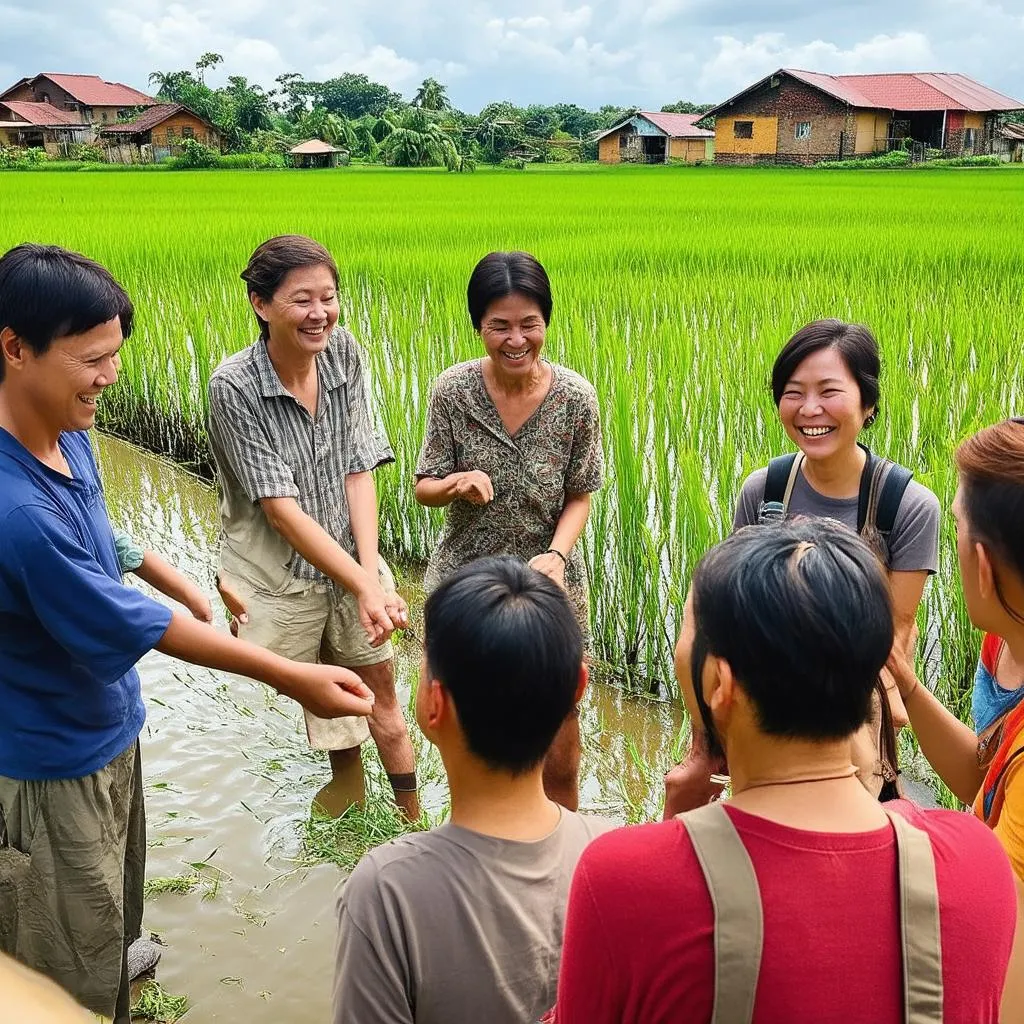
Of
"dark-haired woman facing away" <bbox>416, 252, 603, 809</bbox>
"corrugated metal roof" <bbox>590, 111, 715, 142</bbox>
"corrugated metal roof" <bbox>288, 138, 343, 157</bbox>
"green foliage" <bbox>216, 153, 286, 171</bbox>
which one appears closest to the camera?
"dark-haired woman facing away" <bbox>416, 252, 603, 809</bbox>

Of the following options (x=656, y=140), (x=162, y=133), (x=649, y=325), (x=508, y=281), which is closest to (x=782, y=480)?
(x=508, y=281)

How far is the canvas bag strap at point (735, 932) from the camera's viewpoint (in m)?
0.85

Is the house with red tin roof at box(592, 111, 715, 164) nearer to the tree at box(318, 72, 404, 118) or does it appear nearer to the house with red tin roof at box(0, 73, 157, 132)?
the house with red tin roof at box(0, 73, 157, 132)

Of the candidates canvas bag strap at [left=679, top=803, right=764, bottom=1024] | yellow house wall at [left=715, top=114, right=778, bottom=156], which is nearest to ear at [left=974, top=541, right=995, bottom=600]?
canvas bag strap at [left=679, top=803, right=764, bottom=1024]

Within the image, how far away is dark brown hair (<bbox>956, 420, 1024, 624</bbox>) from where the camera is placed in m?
1.20

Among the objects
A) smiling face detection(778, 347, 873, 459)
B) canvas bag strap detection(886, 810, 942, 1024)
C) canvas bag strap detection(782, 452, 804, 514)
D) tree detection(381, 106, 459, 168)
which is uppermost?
tree detection(381, 106, 459, 168)

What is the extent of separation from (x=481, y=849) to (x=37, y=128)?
51.6 m

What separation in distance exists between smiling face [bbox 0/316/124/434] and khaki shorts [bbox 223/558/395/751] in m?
0.91

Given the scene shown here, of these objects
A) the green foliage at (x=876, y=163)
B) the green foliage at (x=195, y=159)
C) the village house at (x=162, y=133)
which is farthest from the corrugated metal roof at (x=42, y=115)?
the green foliage at (x=876, y=163)

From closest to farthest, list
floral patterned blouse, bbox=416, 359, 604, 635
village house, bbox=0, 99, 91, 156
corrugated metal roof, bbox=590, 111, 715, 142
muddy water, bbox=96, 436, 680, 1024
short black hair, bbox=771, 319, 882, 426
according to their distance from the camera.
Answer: short black hair, bbox=771, 319, 882, 426, muddy water, bbox=96, 436, 680, 1024, floral patterned blouse, bbox=416, 359, 604, 635, corrugated metal roof, bbox=590, 111, 715, 142, village house, bbox=0, 99, 91, 156

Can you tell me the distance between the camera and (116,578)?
6.01ft

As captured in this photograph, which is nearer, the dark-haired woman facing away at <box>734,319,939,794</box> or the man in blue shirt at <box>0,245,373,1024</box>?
the man in blue shirt at <box>0,245,373,1024</box>

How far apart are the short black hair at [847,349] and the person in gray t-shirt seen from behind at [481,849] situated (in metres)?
1.08

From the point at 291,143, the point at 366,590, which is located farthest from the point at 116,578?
the point at 291,143
